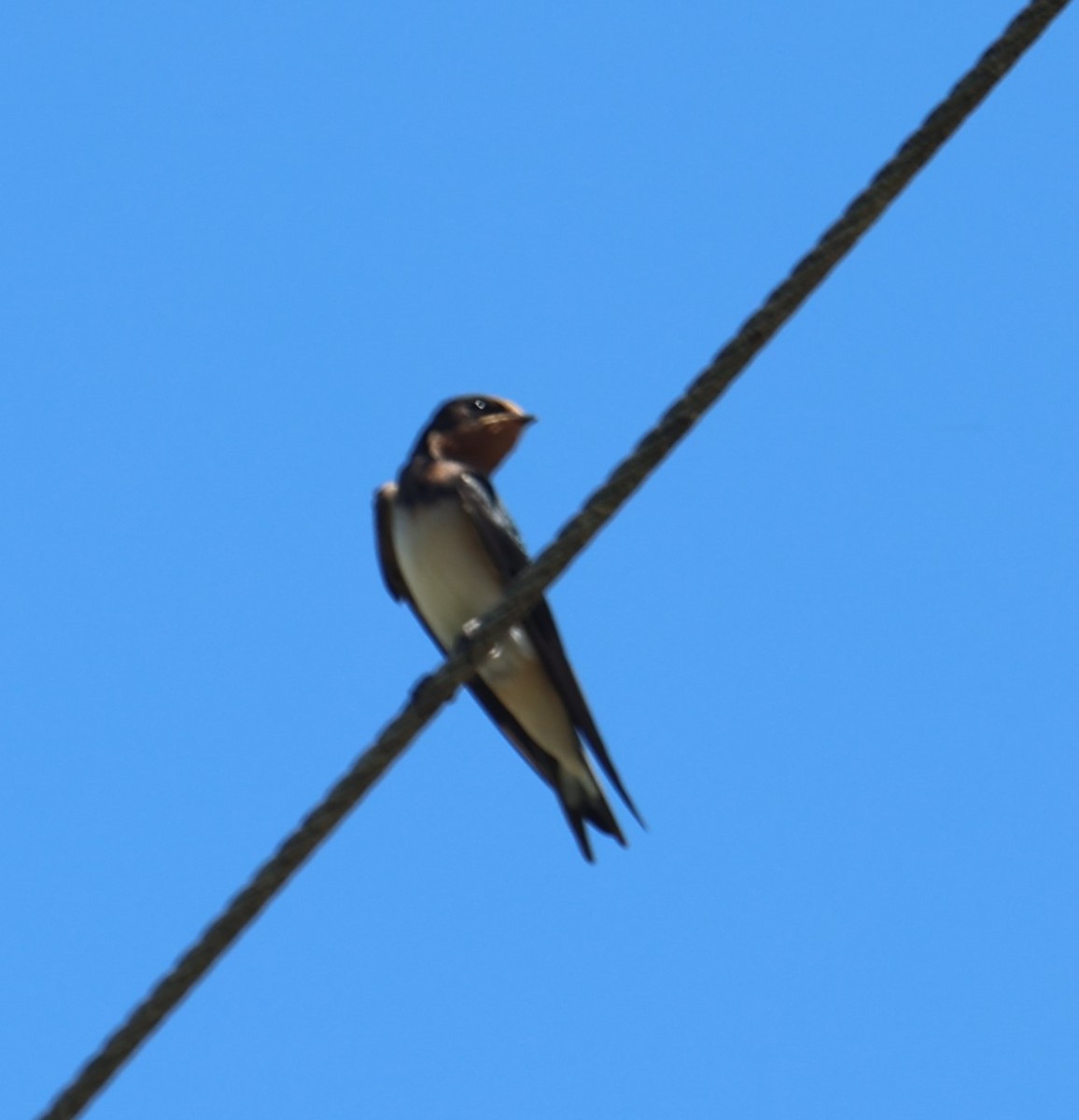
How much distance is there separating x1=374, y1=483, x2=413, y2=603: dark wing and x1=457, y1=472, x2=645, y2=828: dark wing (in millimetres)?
292

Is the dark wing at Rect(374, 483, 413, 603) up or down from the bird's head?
down

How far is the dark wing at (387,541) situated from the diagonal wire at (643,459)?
328 centimetres

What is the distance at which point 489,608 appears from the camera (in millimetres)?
6516

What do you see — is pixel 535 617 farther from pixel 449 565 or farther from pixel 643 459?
pixel 643 459

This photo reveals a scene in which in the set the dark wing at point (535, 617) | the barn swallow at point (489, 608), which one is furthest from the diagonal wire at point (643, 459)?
the barn swallow at point (489, 608)

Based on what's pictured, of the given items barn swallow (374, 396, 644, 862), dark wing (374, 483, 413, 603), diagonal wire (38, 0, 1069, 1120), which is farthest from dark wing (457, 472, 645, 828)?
diagonal wire (38, 0, 1069, 1120)

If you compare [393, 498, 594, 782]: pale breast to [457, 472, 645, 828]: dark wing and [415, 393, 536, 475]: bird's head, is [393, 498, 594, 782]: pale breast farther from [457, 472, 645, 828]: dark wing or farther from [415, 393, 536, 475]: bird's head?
[415, 393, 536, 475]: bird's head

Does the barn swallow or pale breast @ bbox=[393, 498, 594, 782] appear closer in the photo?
the barn swallow

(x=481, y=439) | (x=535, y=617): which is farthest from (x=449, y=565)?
(x=481, y=439)

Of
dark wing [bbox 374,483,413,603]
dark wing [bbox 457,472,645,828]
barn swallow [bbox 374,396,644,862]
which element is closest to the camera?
dark wing [bbox 457,472,645,828]

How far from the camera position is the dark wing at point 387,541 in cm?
685

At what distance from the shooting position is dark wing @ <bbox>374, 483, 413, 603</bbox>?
6848mm

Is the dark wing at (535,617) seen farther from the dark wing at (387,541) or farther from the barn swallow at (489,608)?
the dark wing at (387,541)

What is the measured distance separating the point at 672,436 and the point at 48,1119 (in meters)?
1.29
